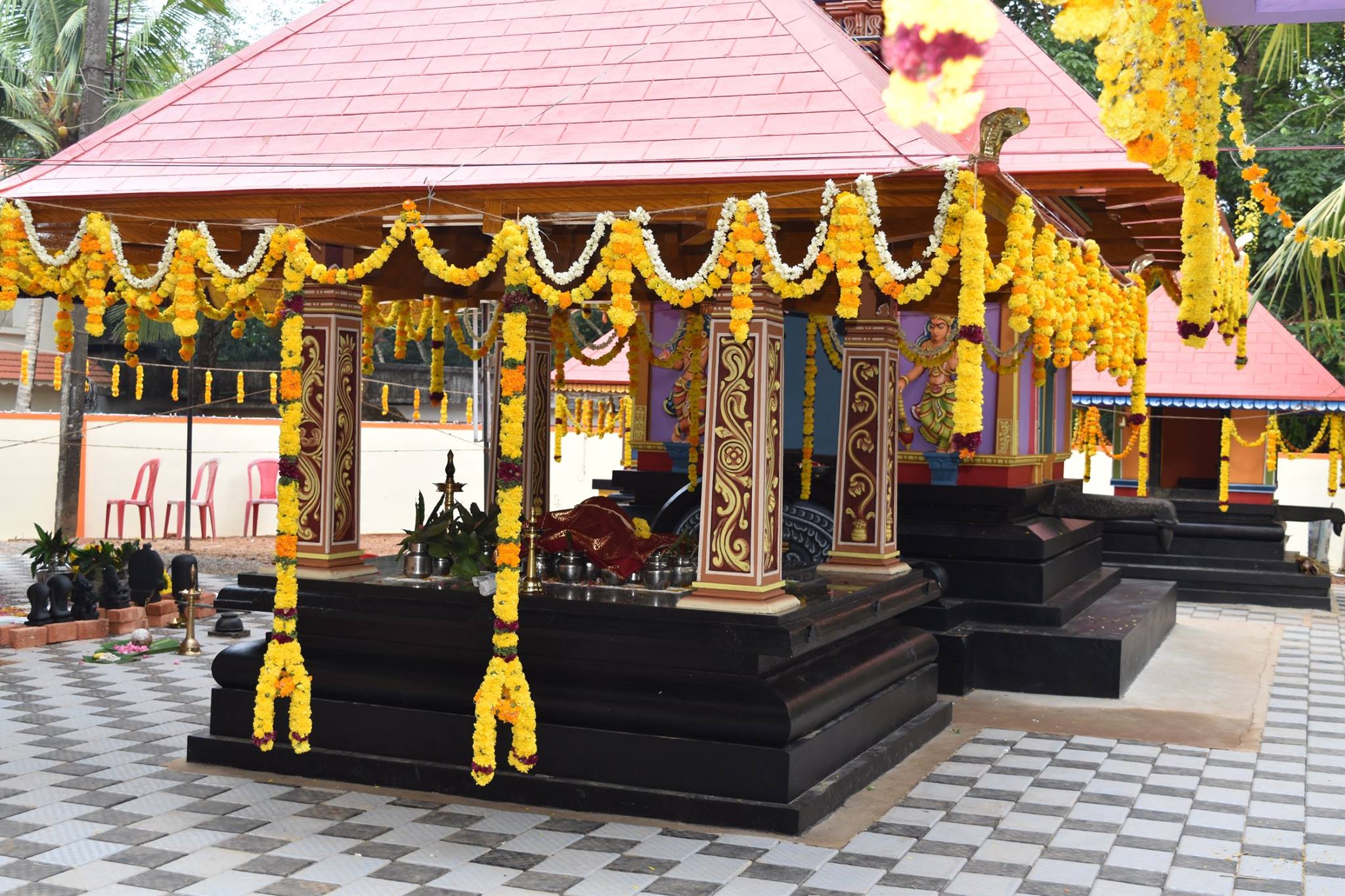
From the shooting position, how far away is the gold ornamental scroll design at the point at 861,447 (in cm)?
808

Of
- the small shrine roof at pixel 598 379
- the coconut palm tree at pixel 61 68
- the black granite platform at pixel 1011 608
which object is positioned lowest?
the black granite platform at pixel 1011 608

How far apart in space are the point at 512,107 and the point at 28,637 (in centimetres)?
577

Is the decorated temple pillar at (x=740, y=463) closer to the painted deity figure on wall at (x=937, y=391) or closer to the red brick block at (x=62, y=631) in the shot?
the painted deity figure on wall at (x=937, y=391)

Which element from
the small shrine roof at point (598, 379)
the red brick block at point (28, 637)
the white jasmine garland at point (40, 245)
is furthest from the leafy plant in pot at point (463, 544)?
the small shrine roof at point (598, 379)

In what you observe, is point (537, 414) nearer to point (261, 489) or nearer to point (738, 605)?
point (738, 605)

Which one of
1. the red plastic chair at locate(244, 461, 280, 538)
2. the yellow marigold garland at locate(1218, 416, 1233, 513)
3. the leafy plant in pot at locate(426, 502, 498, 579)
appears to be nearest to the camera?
the leafy plant in pot at locate(426, 502, 498, 579)

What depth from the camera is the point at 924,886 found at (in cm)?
509

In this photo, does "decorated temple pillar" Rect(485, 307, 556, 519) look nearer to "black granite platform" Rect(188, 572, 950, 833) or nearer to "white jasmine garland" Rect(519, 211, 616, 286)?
"black granite platform" Rect(188, 572, 950, 833)

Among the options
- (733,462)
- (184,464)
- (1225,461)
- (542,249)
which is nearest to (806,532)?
(733,462)

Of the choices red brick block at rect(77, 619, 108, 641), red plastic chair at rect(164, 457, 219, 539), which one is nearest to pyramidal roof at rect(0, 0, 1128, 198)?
red brick block at rect(77, 619, 108, 641)

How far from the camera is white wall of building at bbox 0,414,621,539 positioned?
54.7 ft

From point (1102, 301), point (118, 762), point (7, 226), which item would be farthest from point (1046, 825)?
point (7, 226)

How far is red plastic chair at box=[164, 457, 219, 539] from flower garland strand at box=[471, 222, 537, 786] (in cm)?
1271

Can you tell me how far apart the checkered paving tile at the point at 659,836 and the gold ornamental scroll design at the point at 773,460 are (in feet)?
4.24
